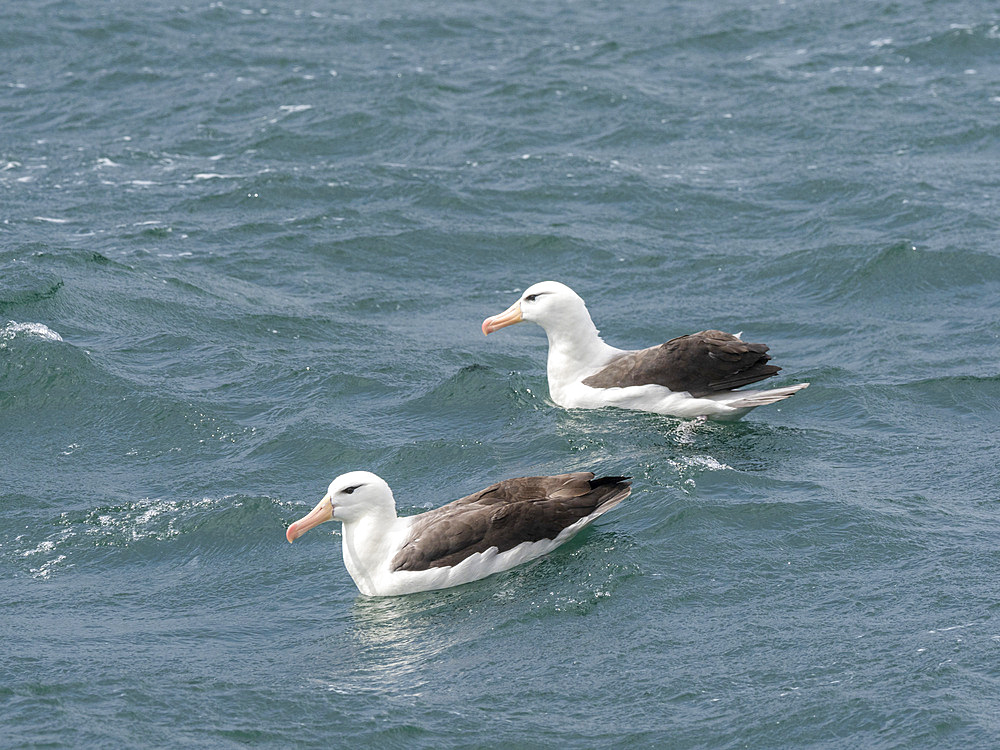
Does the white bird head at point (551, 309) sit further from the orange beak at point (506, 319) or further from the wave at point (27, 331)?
the wave at point (27, 331)

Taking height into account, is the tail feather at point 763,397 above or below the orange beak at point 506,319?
below

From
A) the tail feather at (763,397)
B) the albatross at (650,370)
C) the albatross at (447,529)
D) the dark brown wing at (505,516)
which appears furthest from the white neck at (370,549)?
the tail feather at (763,397)

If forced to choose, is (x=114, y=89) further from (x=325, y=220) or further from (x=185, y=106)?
(x=325, y=220)

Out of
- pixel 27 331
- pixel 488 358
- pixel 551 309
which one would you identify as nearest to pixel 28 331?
pixel 27 331

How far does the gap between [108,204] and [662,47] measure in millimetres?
11352

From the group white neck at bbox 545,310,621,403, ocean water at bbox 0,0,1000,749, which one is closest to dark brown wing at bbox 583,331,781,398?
ocean water at bbox 0,0,1000,749

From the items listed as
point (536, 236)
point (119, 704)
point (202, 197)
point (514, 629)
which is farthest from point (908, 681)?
point (202, 197)

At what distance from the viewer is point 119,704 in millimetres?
9578

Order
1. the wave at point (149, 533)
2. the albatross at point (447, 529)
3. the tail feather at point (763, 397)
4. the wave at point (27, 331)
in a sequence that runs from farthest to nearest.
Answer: the wave at point (27, 331)
the tail feather at point (763, 397)
the wave at point (149, 533)
the albatross at point (447, 529)

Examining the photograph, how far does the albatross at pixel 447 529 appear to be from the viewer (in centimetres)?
1099

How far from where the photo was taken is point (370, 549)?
36.6 feet

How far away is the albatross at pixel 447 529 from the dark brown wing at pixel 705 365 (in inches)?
103

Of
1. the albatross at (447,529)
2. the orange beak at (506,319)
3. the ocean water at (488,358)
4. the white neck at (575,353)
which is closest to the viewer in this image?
the ocean water at (488,358)

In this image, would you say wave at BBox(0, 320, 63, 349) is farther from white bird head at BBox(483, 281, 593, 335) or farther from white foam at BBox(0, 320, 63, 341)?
white bird head at BBox(483, 281, 593, 335)
